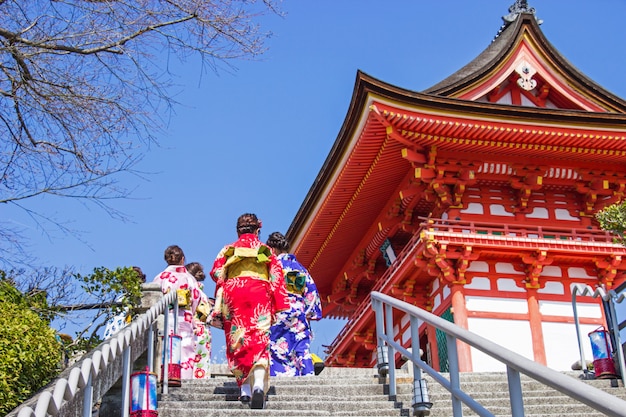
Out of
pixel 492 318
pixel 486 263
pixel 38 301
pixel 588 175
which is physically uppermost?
pixel 588 175

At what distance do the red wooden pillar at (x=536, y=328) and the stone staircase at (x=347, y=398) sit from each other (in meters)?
7.11

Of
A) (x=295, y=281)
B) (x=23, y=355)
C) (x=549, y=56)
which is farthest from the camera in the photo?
(x=549, y=56)

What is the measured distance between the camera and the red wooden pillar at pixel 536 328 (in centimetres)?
1444

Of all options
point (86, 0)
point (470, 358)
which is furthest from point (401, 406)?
point (470, 358)

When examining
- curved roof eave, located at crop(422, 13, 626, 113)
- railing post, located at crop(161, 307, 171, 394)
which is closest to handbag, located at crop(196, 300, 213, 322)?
railing post, located at crop(161, 307, 171, 394)

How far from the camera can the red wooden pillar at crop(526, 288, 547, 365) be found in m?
14.4

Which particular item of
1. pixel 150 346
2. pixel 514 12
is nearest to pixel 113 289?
pixel 150 346

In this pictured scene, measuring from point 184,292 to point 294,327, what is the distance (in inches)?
48.5

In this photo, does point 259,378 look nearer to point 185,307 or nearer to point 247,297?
point 247,297

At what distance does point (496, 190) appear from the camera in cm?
1606

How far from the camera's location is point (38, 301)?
614cm

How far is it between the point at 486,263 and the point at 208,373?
6.99 meters

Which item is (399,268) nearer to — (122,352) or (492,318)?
(492,318)

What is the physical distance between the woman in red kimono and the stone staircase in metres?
0.28
